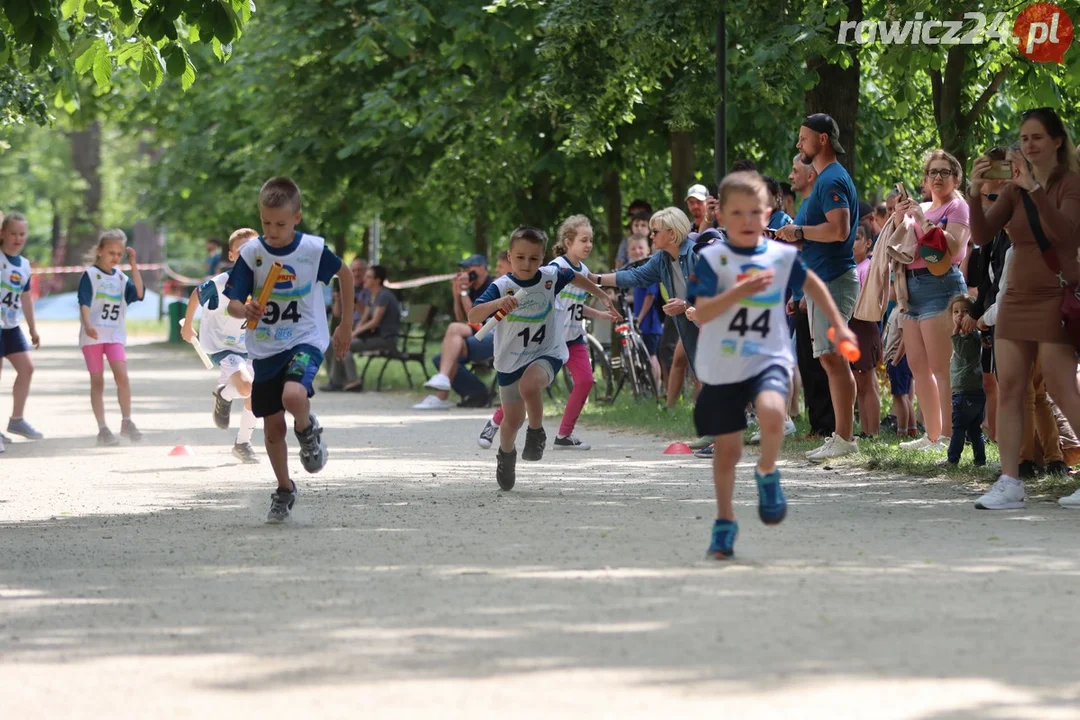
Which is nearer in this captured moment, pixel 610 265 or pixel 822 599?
pixel 822 599

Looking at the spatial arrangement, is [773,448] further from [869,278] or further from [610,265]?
[610,265]

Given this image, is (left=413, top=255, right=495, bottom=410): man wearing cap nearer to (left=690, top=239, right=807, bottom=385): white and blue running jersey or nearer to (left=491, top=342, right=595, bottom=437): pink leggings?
(left=491, top=342, right=595, bottom=437): pink leggings

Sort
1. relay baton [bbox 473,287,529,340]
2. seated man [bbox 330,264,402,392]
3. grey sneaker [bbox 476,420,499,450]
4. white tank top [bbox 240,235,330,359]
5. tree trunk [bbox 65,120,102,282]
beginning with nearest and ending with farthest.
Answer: white tank top [bbox 240,235,330,359] < relay baton [bbox 473,287,529,340] < grey sneaker [bbox 476,420,499,450] < seated man [bbox 330,264,402,392] < tree trunk [bbox 65,120,102,282]

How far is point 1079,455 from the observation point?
36.4 ft

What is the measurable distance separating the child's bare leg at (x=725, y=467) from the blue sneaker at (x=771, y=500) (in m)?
0.13

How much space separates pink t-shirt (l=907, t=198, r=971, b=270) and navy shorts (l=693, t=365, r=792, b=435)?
4571 millimetres

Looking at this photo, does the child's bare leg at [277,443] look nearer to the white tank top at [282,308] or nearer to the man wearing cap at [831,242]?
the white tank top at [282,308]

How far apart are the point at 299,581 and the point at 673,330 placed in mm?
11324

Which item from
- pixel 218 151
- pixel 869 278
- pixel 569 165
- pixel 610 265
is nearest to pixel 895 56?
pixel 869 278

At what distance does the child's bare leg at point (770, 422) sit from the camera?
24.7 ft

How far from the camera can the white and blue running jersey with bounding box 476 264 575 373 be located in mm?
10812

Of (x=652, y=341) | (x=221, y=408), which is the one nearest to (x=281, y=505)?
(x=221, y=408)

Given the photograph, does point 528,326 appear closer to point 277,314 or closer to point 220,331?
point 277,314

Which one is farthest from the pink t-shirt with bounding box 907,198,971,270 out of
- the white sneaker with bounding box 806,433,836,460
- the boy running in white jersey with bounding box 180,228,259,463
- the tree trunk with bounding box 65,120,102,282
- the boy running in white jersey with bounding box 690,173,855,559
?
the tree trunk with bounding box 65,120,102,282
